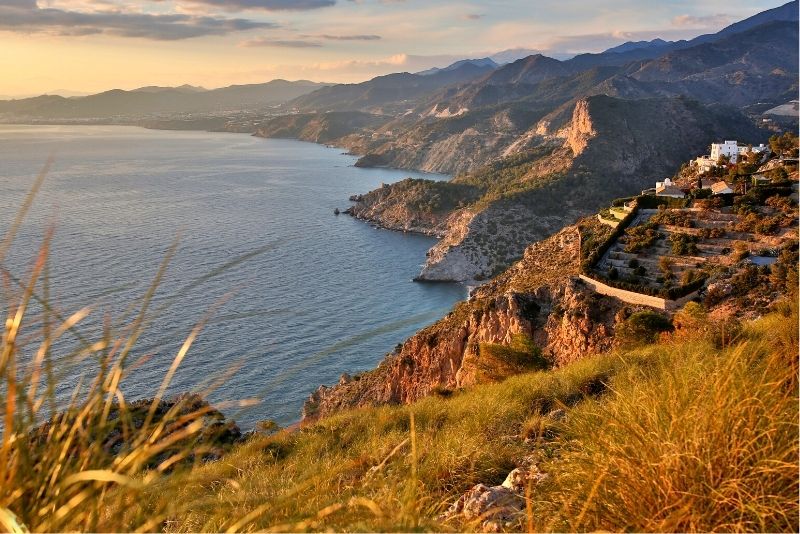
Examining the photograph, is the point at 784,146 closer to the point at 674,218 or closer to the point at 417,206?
the point at 674,218

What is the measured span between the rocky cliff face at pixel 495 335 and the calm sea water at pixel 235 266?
7.74 ft

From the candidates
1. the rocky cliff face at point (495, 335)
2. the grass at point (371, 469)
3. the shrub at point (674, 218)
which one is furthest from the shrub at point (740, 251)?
the grass at point (371, 469)

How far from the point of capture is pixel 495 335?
20891 mm

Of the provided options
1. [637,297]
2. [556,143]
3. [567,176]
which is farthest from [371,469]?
[556,143]

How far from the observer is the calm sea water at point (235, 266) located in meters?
→ 28.6

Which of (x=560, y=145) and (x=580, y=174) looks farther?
(x=560, y=145)

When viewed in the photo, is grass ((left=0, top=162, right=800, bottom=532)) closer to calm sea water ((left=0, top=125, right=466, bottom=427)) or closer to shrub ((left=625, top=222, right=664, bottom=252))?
calm sea water ((left=0, top=125, right=466, bottom=427))

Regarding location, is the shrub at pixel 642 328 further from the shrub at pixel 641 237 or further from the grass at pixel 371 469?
the grass at pixel 371 469

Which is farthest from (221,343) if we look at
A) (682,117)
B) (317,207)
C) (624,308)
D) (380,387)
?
(682,117)

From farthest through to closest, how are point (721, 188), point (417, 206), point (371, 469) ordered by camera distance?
point (417, 206), point (721, 188), point (371, 469)

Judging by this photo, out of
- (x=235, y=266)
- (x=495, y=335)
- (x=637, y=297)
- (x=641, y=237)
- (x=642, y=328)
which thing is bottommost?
(x=235, y=266)

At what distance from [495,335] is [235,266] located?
108 feet

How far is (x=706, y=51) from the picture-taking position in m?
174

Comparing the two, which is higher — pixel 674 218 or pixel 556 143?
pixel 556 143
